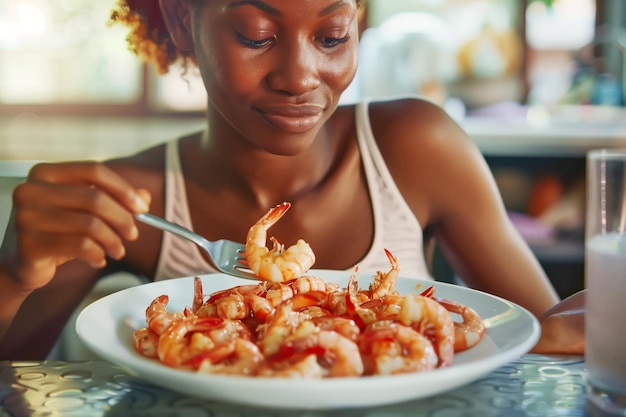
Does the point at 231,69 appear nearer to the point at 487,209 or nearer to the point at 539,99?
the point at 487,209

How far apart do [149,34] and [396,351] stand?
96 cm

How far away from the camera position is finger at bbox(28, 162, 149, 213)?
51.4 inches

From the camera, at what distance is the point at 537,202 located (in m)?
2.42

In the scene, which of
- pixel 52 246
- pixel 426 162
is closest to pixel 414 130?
pixel 426 162

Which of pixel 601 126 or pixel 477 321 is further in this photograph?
pixel 601 126

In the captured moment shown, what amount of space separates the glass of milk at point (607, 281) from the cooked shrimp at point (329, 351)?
22 cm

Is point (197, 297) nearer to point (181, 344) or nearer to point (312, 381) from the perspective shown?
point (181, 344)

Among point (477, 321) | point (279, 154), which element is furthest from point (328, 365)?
point (279, 154)

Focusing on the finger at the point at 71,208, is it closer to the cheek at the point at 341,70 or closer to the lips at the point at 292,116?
the lips at the point at 292,116

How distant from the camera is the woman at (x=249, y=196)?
1281mm

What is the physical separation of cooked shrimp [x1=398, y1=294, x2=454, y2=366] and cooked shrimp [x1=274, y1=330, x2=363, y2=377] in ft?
0.28

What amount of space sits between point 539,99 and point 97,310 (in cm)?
239

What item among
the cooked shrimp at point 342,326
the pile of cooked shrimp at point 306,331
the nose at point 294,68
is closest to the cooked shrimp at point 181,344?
the pile of cooked shrimp at point 306,331

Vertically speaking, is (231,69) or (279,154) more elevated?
(231,69)
